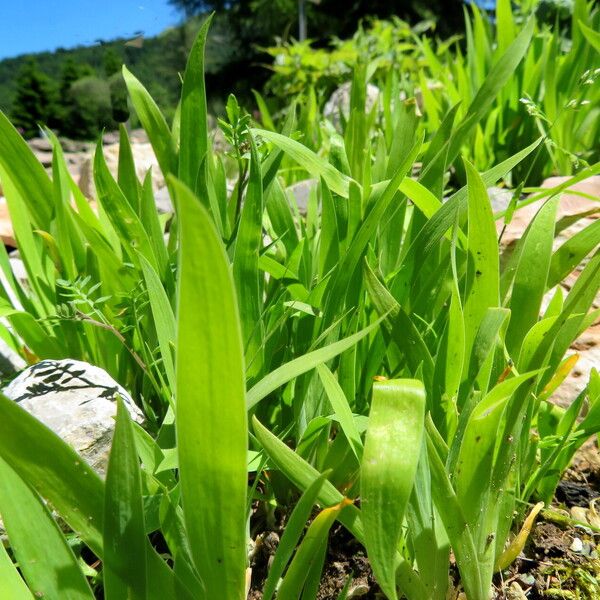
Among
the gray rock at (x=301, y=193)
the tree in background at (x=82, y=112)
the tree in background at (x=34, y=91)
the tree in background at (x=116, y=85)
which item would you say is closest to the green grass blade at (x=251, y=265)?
the tree in background at (x=116, y=85)

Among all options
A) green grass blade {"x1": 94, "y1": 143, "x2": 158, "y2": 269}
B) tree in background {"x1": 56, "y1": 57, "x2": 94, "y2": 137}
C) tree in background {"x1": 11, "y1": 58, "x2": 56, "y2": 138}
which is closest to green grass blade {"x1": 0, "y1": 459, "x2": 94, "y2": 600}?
green grass blade {"x1": 94, "y1": 143, "x2": 158, "y2": 269}

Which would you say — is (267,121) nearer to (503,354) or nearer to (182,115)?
(182,115)

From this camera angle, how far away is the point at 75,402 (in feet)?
3.37

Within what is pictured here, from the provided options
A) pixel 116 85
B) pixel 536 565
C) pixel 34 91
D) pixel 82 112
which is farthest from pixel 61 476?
pixel 34 91

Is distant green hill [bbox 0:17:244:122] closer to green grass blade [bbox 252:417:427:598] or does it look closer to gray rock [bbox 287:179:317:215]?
gray rock [bbox 287:179:317:215]

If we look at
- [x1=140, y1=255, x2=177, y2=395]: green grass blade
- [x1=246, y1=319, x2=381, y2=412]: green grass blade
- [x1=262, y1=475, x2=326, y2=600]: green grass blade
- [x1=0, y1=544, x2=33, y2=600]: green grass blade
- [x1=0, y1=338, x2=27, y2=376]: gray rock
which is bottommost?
[x1=262, y1=475, x2=326, y2=600]: green grass blade

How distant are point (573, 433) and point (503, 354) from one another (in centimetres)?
17

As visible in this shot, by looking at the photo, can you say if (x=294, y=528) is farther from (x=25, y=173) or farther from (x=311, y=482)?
(x=25, y=173)

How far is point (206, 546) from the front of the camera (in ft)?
2.16

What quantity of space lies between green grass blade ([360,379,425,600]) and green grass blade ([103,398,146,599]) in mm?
230

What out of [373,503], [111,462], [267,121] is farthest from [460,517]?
[267,121]

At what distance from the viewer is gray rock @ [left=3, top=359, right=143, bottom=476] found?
100 centimetres

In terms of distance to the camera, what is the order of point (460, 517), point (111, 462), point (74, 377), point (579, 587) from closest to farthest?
Result: point (111, 462), point (460, 517), point (579, 587), point (74, 377)

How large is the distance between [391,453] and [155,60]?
122 inches
